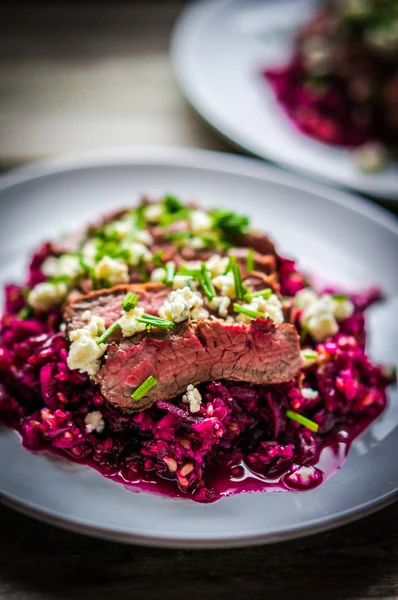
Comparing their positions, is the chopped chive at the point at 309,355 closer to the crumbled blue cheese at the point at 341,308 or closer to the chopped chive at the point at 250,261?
the crumbled blue cheese at the point at 341,308

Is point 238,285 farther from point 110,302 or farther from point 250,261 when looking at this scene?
point 110,302

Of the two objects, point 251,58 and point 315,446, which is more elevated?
point 251,58

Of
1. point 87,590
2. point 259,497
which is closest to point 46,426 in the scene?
point 87,590

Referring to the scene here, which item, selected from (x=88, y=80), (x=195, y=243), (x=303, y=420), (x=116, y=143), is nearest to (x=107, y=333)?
(x=195, y=243)

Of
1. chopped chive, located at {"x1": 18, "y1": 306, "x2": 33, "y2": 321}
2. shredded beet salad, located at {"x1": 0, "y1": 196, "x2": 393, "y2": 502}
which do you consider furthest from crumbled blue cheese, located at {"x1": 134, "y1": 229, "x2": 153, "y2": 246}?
chopped chive, located at {"x1": 18, "y1": 306, "x2": 33, "y2": 321}

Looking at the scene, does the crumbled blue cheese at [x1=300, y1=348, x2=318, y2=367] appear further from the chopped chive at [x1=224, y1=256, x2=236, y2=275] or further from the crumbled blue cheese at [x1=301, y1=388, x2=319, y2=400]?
the chopped chive at [x1=224, y1=256, x2=236, y2=275]

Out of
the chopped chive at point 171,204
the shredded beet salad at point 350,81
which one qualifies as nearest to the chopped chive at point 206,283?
the chopped chive at point 171,204

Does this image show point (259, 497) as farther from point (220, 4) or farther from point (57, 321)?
point (220, 4)
